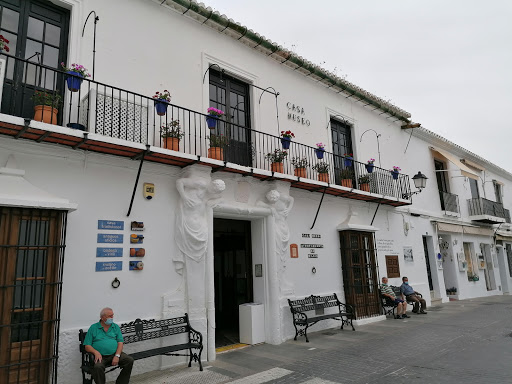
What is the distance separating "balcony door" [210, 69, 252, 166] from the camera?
318 inches

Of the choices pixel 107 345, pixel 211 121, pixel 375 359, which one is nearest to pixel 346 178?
pixel 211 121

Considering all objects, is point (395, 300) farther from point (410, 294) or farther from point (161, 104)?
point (161, 104)

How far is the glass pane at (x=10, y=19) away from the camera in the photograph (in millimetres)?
5699

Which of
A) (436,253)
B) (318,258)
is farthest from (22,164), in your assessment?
(436,253)

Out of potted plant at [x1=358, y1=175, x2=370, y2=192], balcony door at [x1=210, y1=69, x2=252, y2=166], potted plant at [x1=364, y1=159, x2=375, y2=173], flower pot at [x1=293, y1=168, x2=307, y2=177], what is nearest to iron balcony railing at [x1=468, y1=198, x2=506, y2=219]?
potted plant at [x1=364, y1=159, x2=375, y2=173]

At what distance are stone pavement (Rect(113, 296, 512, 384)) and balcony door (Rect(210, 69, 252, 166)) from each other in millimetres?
4002

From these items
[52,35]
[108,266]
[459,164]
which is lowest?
[108,266]

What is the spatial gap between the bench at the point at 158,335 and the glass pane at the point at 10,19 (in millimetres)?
4682

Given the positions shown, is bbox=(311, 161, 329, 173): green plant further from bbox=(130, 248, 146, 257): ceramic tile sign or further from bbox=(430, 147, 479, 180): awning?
bbox=(430, 147, 479, 180): awning

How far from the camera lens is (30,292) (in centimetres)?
502

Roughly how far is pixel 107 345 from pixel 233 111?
5.44 m

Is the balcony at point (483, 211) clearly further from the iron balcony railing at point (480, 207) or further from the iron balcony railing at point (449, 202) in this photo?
the iron balcony railing at point (449, 202)

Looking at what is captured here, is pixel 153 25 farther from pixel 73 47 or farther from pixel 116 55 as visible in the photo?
pixel 73 47

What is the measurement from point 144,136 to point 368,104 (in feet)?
26.6
